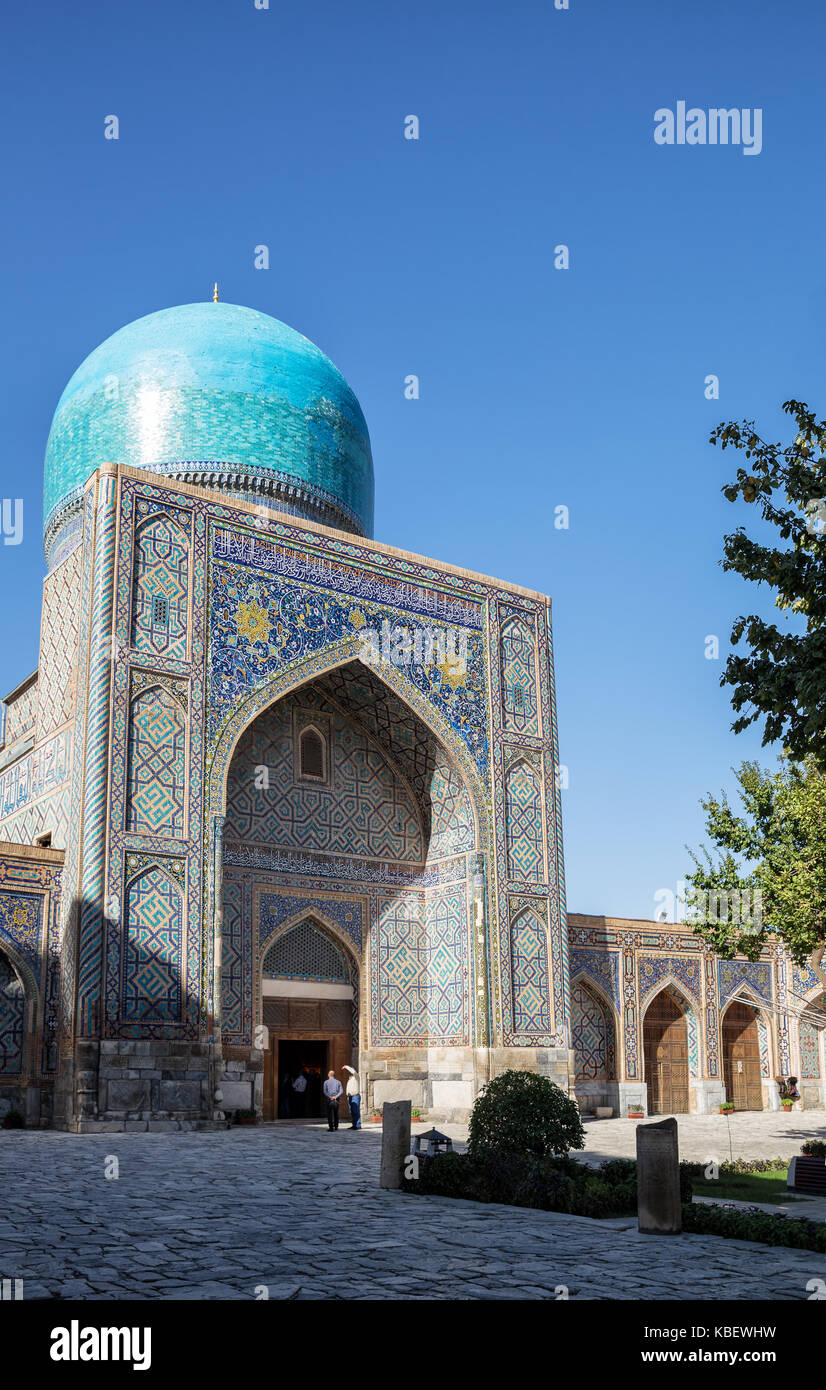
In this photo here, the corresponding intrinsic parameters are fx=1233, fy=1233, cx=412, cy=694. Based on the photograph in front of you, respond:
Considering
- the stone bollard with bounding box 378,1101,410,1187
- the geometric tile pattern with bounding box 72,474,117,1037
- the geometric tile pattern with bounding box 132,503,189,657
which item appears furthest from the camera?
the geometric tile pattern with bounding box 132,503,189,657

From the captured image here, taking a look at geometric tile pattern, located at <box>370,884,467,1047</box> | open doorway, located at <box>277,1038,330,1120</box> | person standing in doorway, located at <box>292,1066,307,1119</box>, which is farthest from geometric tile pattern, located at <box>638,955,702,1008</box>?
person standing in doorway, located at <box>292,1066,307,1119</box>

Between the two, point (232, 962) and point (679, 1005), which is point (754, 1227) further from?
point (679, 1005)

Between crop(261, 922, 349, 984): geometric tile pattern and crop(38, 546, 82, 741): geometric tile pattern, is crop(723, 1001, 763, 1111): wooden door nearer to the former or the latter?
crop(261, 922, 349, 984): geometric tile pattern

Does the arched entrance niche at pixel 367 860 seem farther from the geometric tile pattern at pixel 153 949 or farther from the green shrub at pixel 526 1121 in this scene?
the green shrub at pixel 526 1121

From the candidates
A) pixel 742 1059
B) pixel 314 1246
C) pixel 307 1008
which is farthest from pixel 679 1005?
pixel 314 1246

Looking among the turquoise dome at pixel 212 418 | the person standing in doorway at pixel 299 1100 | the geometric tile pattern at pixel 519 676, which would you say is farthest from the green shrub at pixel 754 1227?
the turquoise dome at pixel 212 418

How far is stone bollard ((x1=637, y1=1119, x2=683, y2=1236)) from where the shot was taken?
6.61 metres

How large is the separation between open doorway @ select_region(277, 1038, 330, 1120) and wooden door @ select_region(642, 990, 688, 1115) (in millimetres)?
6187

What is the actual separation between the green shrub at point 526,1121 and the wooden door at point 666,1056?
11894mm

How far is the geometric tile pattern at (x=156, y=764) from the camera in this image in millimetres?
14133

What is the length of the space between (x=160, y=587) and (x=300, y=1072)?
6.95 meters

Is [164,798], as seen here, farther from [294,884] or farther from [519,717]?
[519,717]
